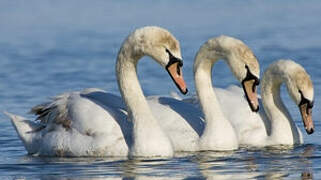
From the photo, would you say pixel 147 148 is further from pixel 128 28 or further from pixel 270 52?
pixel 128 28

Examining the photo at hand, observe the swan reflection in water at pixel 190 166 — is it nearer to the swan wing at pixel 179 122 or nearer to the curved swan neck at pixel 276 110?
the swan wing at pixel 179 122

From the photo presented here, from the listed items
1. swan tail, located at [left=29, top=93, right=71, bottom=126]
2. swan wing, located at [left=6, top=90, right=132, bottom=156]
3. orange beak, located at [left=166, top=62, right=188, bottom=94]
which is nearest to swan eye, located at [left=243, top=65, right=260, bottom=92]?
orange beak, located at [left=166, top=62, right=188, bottom=94]

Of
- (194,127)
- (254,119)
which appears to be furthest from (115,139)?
(254,119)

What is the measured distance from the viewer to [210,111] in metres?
17.1

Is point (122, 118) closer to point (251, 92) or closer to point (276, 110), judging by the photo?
point (251, 92)

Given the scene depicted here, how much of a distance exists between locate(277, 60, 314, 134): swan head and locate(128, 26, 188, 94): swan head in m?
1.87

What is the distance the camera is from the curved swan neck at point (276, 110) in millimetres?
17578

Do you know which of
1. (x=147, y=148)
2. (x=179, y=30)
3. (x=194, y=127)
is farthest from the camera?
(x=179, y=30)

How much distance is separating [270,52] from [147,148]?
980 centimetres

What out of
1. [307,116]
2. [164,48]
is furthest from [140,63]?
[164,48]

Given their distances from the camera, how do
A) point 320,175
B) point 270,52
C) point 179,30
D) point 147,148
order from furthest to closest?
1. point 179,30
2. point 270,52
3. point 147,148
4. point 320,175

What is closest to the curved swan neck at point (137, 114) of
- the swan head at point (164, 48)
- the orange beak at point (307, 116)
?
the swan head at point (164, 48)

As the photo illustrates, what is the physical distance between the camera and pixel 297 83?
56.3 feet

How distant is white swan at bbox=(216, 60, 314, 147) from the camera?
17156 millimetres
